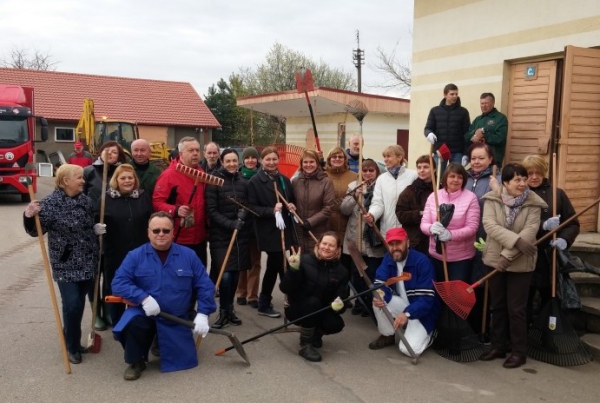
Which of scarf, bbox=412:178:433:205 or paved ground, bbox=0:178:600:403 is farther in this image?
scarf, bbox=412:178:433:205

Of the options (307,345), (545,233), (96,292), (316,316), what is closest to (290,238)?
(316,316)

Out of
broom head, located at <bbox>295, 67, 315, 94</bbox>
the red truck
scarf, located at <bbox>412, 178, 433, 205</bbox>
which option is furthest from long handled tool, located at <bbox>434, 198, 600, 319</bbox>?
the red truck

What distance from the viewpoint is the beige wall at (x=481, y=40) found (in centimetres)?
648

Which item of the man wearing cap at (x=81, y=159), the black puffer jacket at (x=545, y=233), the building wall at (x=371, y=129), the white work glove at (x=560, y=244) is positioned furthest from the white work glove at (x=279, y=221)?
the building wall at (x=371, y=129)

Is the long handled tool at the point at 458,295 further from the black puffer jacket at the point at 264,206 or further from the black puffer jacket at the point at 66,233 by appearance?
the black puffer jacket at the point at 66,233

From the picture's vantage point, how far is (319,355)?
450 centimetres

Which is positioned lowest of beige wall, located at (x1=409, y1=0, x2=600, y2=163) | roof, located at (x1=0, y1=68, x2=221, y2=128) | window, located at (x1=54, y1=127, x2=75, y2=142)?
window, located at (x1=54, y1=127, x2=75, y2=142)

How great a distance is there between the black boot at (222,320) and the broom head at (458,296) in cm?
205

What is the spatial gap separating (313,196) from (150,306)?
85.8 inches

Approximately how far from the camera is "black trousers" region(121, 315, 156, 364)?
4.08 meters

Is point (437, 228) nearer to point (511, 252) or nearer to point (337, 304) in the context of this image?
point (511, 252)

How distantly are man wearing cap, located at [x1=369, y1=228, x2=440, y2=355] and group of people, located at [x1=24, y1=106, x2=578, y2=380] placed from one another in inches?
0.5

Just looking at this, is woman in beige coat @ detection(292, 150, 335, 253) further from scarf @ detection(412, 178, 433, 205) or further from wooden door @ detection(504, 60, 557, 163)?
wooden door @ detection(504, 60, 557, 163)

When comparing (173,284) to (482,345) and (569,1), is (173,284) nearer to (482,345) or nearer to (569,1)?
(482,345)
